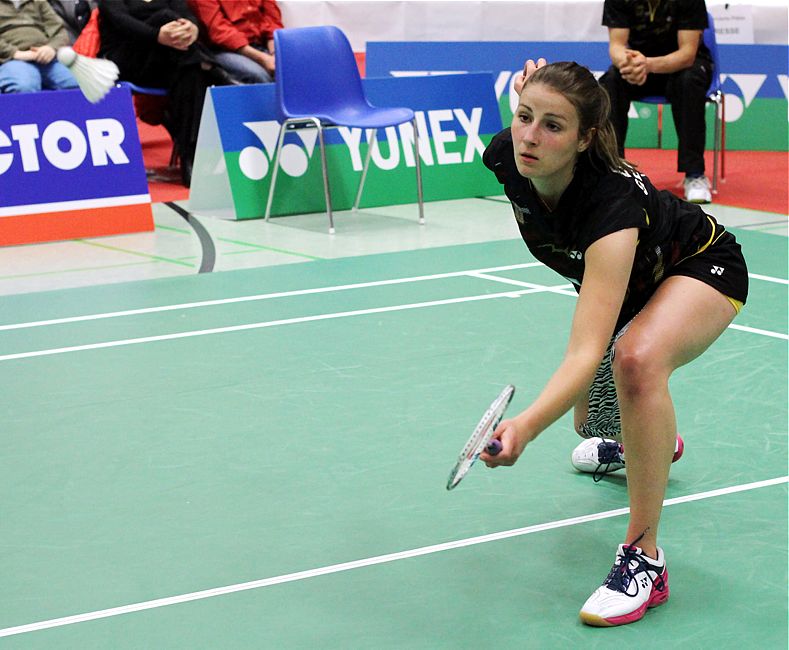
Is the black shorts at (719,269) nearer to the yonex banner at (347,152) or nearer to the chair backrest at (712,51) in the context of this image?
the yonex banner at (347,152)

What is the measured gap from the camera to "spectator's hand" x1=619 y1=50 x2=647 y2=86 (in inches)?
327

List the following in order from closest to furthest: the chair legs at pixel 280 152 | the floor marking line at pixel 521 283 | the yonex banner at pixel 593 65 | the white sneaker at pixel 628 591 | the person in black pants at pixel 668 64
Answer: the white sneaker at pixel 628 591 < the floor marking line at pixel 521 283 < the chair legs at pixel 280 152 < the person in black pants at pixel 668 64 < the yonex banner at pixel 593 65

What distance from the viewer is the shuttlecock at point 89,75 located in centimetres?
742

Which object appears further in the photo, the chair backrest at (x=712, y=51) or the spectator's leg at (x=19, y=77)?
the chair backrest at (x=712, y=51)

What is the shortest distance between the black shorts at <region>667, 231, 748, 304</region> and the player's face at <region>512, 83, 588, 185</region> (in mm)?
477

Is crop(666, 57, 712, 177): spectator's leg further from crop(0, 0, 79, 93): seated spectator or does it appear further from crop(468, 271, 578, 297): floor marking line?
crop(0, 0, 79, 93): seated spectator

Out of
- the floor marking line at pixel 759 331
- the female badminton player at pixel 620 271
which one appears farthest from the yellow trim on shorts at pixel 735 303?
the floor marking line at pixel 759 331

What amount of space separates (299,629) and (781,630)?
1.10 metres

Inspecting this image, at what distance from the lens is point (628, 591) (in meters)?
2.87

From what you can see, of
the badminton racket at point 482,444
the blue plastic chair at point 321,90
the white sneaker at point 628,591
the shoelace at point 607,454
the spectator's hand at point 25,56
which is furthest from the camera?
the spectator's hand at point 25,56

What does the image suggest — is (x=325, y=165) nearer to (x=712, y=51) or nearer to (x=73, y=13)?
(x=712, y=51)

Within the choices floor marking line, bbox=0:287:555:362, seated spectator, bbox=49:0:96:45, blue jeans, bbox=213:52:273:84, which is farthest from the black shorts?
seated spectator, bbox=49:0:96:45

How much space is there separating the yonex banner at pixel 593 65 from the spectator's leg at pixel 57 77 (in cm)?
337

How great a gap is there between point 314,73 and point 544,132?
17.8ft
